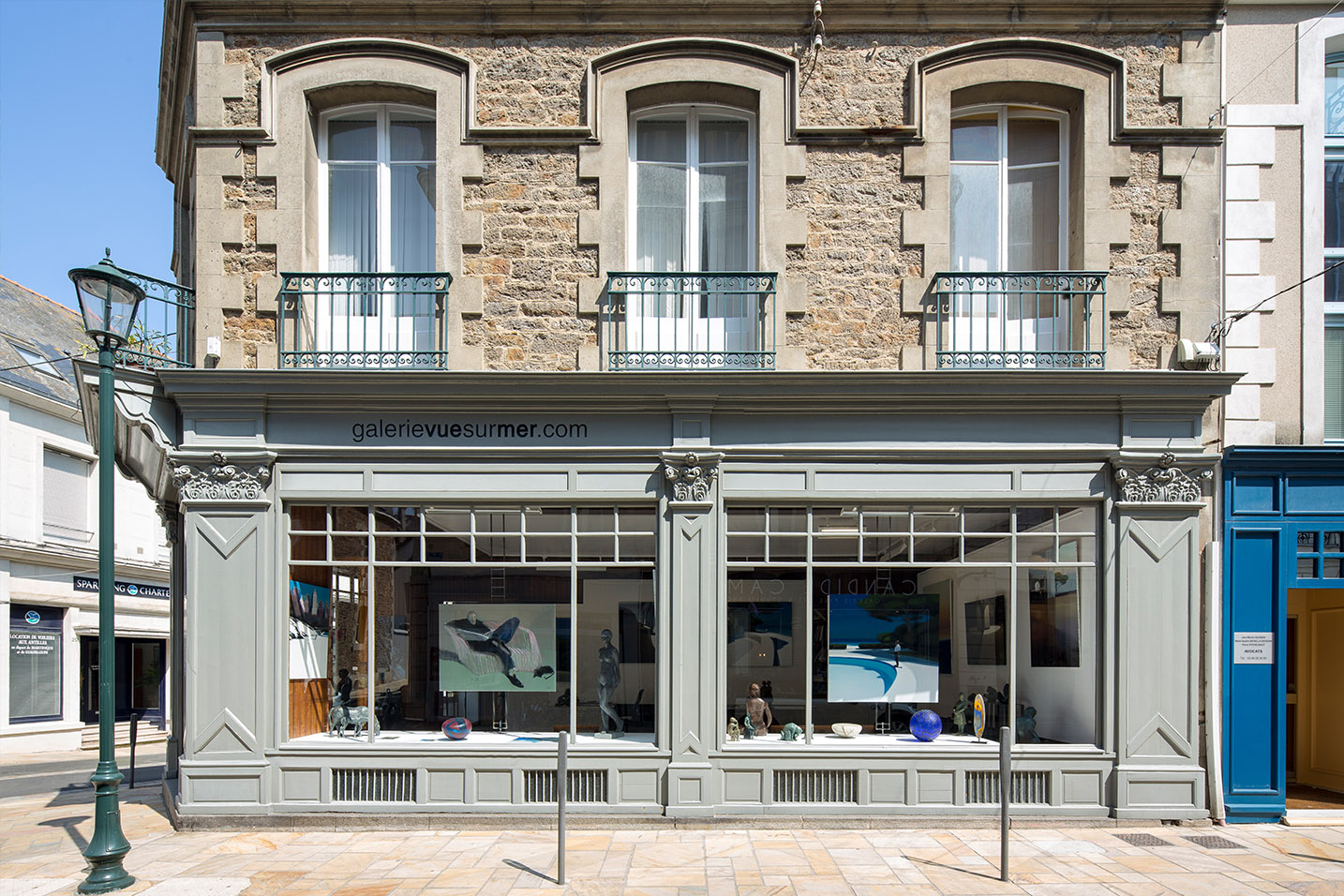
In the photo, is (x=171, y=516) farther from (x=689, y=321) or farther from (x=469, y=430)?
(x=689, y=321)

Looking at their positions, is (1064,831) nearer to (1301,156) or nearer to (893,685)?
(893,685)

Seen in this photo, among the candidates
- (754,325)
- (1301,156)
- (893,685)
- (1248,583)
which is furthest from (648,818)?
(1301,156)

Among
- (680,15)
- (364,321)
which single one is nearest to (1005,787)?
(364,321)

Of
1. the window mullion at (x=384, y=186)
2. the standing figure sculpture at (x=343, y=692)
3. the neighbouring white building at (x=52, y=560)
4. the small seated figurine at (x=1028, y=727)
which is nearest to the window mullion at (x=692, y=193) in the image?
the window mullion at (x=384, y=186)

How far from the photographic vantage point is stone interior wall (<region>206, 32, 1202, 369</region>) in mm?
9602

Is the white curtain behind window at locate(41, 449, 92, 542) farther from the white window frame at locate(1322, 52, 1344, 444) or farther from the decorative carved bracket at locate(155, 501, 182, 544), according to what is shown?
the white window frame at locate(1322, 52, 1344, 444)

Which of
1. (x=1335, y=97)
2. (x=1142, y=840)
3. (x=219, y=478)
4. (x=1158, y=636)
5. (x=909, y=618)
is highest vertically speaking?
(x=1335, y=97)

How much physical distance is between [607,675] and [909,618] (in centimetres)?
327

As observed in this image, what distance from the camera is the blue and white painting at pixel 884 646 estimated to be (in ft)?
31.4

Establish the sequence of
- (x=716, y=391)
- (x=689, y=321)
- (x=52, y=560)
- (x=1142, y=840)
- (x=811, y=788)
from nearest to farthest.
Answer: (x=1142, y=840), (x=811, y=788), (x=716, y=391), (x=689, y=321), (x=52, y=560)

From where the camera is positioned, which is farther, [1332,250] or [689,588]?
[1332,250]

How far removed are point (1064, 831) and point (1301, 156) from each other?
303 inches

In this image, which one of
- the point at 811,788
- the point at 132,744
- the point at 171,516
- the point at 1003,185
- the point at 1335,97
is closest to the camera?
the point at 811,788

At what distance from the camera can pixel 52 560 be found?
20.6 m
